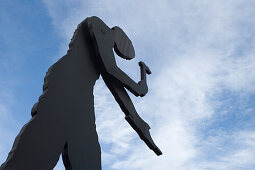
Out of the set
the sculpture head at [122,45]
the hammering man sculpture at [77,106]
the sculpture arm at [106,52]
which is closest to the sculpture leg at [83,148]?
the hammering man sculpture at [77,106]

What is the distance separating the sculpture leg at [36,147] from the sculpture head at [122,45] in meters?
1.24

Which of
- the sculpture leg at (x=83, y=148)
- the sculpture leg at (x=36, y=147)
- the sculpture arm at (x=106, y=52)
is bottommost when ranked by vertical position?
the sculpture leg at (x=36, y=147)

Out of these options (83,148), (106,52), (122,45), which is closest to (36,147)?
(83,148)

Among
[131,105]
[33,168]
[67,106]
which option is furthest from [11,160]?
[131,105]

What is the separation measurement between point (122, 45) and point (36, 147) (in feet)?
5.18

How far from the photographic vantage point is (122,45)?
10.5ft

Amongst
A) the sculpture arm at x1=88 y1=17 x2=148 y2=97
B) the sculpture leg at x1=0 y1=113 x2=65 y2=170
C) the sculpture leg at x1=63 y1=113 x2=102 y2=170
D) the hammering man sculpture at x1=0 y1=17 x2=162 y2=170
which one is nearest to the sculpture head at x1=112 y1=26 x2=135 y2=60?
the hammering man sculpture at x1=0 y1=17 x2=162 y2=170

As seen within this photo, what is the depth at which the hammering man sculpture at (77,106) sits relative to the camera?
1.91 metres

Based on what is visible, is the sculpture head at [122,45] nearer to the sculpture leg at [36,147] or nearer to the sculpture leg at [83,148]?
the sculpture leg at [83,148]

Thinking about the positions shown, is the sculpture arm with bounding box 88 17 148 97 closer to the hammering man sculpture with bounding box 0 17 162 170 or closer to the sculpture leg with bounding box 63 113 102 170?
the hammering man sculpture with bounding box 0 17 162 170

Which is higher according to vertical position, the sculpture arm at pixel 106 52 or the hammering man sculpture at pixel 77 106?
the sculpture arm at pixel 106 52

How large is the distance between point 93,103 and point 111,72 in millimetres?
317

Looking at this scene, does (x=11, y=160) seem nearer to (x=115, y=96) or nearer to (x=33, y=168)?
(x=33, y=168)

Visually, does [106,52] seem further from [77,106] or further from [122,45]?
[77,106]
